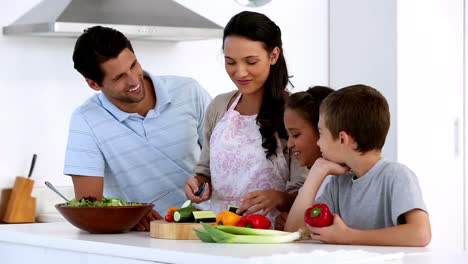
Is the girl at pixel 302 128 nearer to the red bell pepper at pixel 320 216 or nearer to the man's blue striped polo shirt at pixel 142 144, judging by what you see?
the red bell pepper at pixel 320 216

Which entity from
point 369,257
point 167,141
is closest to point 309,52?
point 167,141

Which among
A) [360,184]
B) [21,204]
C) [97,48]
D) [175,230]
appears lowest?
[21,204]

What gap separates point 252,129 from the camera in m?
2.42

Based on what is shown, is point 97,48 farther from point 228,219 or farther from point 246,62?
point 228,219

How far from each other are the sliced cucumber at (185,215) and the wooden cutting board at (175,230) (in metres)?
0.04

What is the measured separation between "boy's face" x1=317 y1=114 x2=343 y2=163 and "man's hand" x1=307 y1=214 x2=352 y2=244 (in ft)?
0.57

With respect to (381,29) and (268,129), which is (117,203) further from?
(381,29)

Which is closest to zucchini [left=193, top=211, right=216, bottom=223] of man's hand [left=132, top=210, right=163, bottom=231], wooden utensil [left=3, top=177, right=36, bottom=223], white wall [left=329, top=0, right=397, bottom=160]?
man's hand [left=132, top=210, right=163, bottom=231]

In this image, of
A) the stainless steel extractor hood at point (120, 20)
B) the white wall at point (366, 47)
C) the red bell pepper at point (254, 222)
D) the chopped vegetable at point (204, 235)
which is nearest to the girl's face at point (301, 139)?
the red bell pepper at point (254, 222)

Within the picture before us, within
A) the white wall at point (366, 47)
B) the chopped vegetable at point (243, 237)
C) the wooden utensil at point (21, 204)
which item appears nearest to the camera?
the chopped vegetable at point (243, 237)

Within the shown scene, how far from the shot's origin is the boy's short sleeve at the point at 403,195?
197 centimetres

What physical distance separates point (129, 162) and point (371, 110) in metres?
0.94

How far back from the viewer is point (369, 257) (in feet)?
5.67

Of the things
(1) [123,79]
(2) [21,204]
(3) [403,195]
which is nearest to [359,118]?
(3) [403,195]
